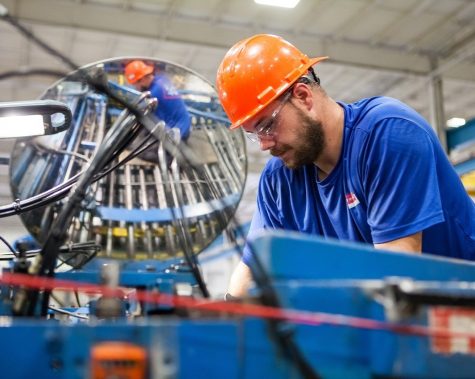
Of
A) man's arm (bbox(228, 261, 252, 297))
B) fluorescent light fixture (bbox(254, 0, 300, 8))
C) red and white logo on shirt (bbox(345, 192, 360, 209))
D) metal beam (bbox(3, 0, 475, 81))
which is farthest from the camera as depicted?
fluorescent light fixture (bbox(254, 0, 300, 8))

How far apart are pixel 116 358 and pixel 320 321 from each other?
0.76ft

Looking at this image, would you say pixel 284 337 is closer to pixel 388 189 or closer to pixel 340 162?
pixel 388 189

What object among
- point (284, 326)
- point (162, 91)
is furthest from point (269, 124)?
point (284, 326)

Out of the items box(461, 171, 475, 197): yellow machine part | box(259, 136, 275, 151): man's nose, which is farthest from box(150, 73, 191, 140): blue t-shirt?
box(461, 171, 475, 197): yellow machine part

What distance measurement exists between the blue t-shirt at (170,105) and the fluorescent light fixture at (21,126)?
0.87m

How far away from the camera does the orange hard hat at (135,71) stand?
1976 millimetres

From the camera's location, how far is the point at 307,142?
1436 mm

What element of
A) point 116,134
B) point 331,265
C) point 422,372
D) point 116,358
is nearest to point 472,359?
point 422,372

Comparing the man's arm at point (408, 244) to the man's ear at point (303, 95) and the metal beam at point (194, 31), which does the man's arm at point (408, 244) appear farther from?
the metal beam at point (194, 31)

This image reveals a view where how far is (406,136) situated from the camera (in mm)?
1240

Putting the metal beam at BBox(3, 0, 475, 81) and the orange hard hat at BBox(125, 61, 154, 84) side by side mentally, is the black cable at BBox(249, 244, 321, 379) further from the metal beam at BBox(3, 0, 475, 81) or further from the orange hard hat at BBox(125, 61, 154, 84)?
the metal beam at BBox(3, 0, 475, 81)

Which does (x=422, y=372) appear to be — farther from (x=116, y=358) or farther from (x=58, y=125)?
(x=58, y=125)

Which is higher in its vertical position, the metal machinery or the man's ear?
the man's ear

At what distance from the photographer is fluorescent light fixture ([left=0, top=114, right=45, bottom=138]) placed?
1.09m
